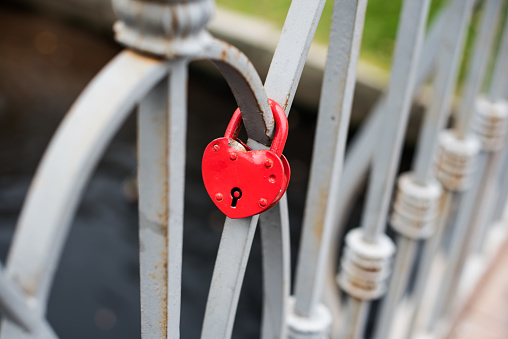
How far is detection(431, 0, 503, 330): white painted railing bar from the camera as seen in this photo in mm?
1520

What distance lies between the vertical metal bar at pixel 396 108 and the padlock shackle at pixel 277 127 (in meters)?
0.41

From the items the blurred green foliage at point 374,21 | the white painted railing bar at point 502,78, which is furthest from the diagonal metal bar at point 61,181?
the blurred green foliage at point 374,21

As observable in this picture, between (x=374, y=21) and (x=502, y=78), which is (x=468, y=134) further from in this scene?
(x=374, y=21)

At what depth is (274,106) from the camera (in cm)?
73

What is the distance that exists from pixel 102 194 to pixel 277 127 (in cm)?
484

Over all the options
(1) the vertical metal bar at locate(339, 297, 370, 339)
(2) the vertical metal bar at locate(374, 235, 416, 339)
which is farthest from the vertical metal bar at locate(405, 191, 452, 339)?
(1) the vertical metal bar at locate(339, 297, 370, 339)

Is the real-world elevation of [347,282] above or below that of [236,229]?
above

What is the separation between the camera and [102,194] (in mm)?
5316

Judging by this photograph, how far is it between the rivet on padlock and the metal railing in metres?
0.03

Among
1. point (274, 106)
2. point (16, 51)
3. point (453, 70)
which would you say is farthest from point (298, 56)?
point (16, 51)

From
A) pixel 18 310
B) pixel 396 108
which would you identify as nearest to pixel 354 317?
pixel 396 108

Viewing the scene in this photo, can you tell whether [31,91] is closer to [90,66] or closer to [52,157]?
[90,66]

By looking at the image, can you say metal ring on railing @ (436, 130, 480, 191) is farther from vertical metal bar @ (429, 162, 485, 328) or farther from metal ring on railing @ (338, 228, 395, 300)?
metal ring on railing @ (338, 228, 395, 300)

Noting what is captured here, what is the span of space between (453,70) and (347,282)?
568 millimetres
